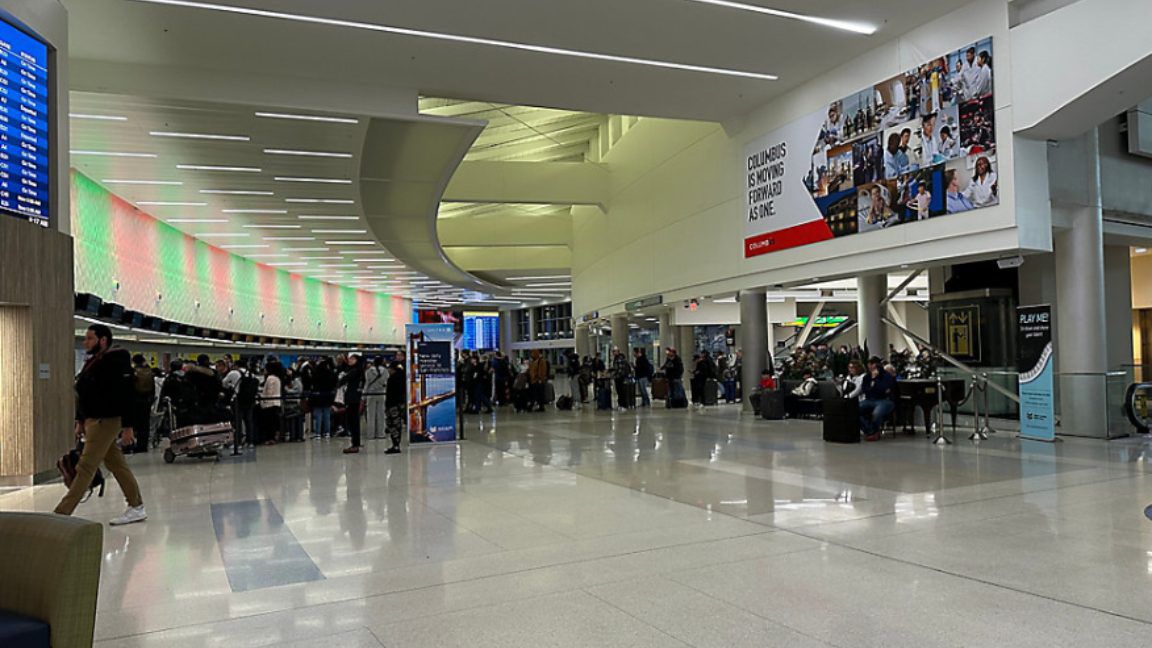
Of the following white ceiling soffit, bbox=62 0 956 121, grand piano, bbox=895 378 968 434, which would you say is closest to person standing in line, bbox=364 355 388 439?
white ceiling soffit, bbox=62 0 956 121

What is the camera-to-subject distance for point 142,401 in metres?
11.5

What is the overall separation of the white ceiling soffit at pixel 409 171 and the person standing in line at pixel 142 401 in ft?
16.8

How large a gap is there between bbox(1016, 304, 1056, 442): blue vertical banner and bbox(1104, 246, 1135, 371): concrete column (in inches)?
215

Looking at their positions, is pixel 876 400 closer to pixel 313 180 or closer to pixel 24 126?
pixel 313 180

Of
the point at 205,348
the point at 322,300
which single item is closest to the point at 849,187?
the point at 205,348

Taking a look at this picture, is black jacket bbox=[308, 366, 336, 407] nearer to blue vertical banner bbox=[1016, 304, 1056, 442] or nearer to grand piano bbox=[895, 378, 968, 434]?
grand piano bbox=[895, 378, 968, 434]

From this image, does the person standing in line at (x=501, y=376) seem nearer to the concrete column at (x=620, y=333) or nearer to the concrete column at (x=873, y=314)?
the concrete column at (x=620, y=333)

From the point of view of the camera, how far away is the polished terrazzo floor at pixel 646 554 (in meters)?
3.62

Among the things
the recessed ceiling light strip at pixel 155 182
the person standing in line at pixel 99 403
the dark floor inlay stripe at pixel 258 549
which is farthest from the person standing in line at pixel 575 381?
the person standing in line at pixel 99 403

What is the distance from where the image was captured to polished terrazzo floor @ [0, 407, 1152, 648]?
3623 mm

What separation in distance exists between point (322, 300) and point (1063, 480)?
94.5 ft

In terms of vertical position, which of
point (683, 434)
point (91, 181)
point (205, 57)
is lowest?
point (683, 434)

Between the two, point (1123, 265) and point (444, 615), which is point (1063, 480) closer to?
point (444, 615)

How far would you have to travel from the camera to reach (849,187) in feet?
43.5
